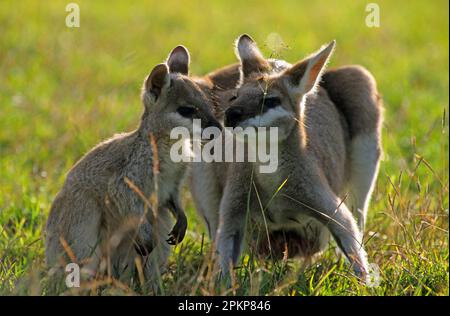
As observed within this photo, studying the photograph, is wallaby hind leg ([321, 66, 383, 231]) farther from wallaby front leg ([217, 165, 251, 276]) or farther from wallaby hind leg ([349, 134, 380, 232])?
wallaby front leg ([217, 165, 251, 276])

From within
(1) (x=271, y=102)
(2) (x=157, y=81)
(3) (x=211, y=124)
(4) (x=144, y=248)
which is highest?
(2) (x=157, y=81)

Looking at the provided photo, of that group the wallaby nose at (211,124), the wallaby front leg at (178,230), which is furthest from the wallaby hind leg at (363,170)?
the wallaby nose at (211,124)

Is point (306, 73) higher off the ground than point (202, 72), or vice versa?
point (202, 72)

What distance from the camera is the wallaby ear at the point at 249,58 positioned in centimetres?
632

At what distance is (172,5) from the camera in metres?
18.1

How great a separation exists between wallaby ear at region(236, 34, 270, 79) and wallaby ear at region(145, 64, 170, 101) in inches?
28.0

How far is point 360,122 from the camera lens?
24.8 ft

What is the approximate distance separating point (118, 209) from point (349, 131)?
2563mm

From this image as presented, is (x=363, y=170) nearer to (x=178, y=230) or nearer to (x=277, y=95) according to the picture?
(x=277, y=95)

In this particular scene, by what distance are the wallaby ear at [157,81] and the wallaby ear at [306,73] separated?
821 mm

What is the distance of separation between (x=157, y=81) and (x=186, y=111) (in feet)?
0.92

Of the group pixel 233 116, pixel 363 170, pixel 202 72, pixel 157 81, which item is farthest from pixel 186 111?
pixel 202 72

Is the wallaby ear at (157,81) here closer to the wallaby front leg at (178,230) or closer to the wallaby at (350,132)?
the wallaby at (350,132)

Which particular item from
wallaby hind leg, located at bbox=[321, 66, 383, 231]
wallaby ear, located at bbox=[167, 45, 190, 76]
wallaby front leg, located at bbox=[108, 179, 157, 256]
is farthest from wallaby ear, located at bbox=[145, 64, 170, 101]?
wallaby hind leg, located at bbox=[321, 66, 383, 231]
